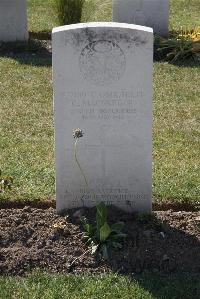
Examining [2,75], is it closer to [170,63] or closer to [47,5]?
[170,63]

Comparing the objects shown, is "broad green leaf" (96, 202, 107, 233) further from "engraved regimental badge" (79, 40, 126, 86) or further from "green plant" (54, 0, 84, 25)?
"green plant" (54, 0, 84, 25)

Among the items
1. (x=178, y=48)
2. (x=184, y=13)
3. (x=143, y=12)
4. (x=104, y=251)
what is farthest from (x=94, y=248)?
(x=184, y=13)

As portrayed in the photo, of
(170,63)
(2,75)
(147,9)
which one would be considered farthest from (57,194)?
(147,9)

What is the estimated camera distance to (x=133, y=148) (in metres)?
5.29

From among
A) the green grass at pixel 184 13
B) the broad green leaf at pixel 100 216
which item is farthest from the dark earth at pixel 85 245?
the green grass at pixel 184 13

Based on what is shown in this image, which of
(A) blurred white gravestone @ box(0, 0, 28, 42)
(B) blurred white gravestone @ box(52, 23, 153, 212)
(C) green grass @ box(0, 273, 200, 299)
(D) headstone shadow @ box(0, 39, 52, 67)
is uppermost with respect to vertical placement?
(A) blurred white gravestone @ box(0, 0, 28, 42)

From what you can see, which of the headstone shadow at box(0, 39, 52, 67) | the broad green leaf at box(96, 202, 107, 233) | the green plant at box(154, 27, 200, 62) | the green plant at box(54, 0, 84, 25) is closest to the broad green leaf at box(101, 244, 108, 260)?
the broad green leaf at box(96, 202, 107, 233)

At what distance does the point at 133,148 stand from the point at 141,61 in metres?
0.70

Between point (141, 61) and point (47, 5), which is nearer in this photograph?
point (141, 61)

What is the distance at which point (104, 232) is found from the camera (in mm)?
4895

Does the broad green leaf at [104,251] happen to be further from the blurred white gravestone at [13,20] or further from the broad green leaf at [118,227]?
the blurred white gravestone at [13,20]

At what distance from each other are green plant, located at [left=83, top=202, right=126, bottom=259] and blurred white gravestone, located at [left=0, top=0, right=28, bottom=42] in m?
6.67

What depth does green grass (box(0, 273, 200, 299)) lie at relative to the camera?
454 centimetres

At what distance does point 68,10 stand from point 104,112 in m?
6.24
